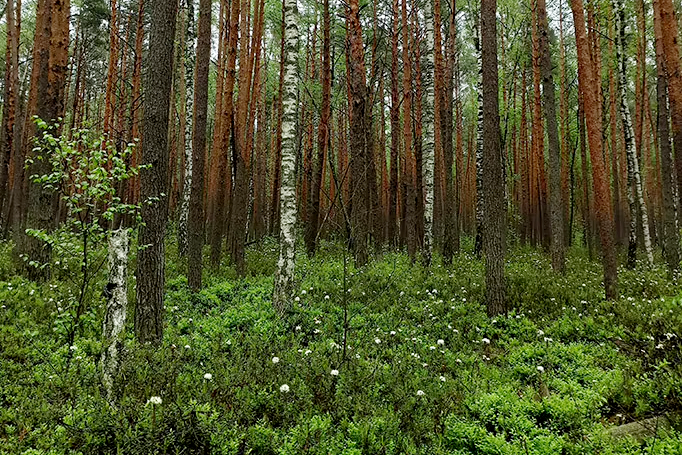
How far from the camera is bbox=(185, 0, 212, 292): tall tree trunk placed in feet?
30.9

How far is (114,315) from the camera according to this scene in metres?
4.22

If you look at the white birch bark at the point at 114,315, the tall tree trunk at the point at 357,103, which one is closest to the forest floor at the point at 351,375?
the white birch bark at the point at 114,315

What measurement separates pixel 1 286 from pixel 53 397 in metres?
5.04

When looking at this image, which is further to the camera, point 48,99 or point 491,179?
point 48,99

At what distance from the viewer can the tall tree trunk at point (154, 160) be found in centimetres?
562

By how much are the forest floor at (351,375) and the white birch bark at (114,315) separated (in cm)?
24

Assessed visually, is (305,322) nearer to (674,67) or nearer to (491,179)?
(491,179)

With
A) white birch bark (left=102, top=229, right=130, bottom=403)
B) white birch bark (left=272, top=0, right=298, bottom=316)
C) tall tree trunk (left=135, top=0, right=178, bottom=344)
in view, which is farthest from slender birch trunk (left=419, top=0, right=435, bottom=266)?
white birch bark (left=102, top=229, right=130, bottom=403)

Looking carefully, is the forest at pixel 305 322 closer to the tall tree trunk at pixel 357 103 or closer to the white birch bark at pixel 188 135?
the tall tree trunk at pixel 357 103

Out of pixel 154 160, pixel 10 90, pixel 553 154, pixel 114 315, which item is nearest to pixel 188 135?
pixel 10 90

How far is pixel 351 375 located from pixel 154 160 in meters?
4.19

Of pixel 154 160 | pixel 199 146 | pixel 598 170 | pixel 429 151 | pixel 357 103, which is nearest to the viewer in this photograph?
pixel 154 160

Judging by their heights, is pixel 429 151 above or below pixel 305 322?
above

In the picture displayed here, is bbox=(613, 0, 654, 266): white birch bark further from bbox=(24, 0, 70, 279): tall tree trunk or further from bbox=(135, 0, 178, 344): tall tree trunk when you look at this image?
bbox=(24, 0, 70, 279): tall tree trunk
